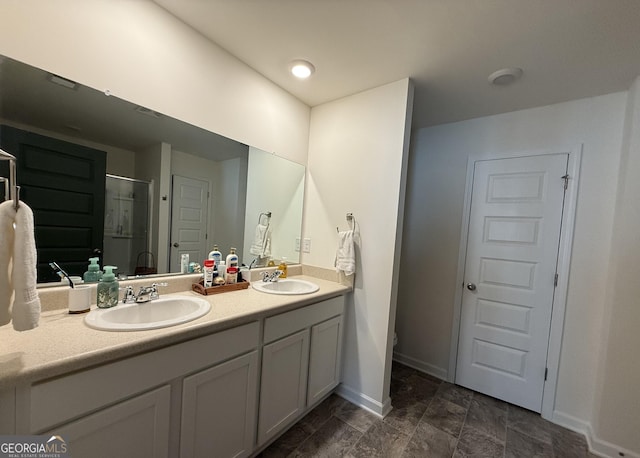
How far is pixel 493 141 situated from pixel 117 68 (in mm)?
2654

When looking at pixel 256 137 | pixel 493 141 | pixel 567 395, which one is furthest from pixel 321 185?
pixel 567 395

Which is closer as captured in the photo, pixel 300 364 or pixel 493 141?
pixel 300 364

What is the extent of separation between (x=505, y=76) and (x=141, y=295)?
251 centimetres

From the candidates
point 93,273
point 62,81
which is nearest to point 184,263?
point 93,273

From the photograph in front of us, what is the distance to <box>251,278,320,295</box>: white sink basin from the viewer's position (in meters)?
1.79

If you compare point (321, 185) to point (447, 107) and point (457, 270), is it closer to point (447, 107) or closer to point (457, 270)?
point (447, 107)

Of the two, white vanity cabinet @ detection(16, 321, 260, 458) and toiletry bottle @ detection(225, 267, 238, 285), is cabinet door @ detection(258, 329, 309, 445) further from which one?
toiletry bottle @ detection(225, 267, 238, 285)

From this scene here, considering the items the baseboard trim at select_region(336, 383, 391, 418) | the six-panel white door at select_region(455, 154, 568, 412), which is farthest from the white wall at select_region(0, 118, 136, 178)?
the six-panel white door at select_region(455, 154, 568, 412)

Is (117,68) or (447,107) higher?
(447,107)

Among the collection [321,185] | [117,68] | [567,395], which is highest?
[117,68]

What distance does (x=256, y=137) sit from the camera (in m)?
1.89

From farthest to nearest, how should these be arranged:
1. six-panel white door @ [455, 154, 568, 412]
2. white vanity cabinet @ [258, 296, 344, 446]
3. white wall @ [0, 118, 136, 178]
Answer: six-panel white door @ [455, 154, 568, 412], white vanity cabinet @ [258, 296, 344, 446], white wall @ [0, 118, 136, 178]

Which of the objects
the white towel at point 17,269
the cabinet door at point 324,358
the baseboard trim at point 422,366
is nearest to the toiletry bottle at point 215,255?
the cabinet door at point 324,358

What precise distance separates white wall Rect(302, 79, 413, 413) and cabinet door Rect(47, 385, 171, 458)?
1315 mm
